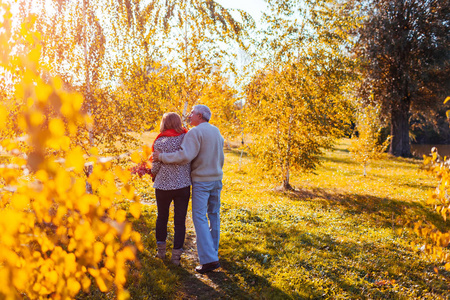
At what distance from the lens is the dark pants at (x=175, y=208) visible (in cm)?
431

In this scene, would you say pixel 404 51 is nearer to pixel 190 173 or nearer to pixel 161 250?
pixel 190 173

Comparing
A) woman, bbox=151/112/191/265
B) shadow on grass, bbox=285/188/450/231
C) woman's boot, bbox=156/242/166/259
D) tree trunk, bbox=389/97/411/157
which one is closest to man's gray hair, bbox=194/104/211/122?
woman, bbox=151/112/191/265

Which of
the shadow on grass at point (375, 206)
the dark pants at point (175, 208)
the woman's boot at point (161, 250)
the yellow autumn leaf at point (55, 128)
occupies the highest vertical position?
the yellow autumn leaf at point (55, 128)

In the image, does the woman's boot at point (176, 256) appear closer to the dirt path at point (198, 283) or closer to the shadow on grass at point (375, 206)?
the dirt path at point (198, 283)

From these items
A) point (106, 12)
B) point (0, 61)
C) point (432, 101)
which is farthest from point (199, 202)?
point (432, 101)

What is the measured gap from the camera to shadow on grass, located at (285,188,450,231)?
8.51 metres

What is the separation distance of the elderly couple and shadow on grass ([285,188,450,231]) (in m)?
5.61

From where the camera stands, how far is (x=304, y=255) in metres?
5.45

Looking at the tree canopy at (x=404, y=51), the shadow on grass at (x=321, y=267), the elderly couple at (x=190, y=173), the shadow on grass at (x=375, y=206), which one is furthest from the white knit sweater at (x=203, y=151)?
the tree canopy at (x=404, y=51)

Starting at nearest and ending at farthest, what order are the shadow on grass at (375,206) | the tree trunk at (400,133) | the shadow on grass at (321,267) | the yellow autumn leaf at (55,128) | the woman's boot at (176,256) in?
the yellow autumn leaf at (55,128) → the shadow on grass at (321,267) → the woman's boot at (176,256) → the shadow on grass at (375,206) → the tree trunk at (400,133)

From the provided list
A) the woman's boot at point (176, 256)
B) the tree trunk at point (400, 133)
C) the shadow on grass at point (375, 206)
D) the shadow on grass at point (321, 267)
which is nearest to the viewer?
the shadow on grass at point (321, 267)

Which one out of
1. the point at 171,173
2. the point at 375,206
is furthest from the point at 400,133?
the point at 171,173

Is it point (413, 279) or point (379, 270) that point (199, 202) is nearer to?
point (379, 270)

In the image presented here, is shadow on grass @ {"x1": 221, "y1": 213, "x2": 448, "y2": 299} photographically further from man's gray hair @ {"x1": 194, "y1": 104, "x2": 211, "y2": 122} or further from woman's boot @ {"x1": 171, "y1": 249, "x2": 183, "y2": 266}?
man's gray hair @ {"x1": 194, "y1": 104, "x2": 211, "y2": 122}
